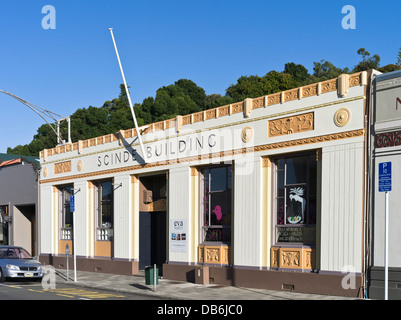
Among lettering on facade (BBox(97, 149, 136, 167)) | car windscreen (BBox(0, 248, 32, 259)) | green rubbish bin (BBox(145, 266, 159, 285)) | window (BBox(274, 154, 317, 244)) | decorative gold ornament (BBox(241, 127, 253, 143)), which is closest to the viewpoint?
window (BBox(274, 154, 317, 244))

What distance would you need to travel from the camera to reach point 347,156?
15.4m

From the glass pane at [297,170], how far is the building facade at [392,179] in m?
2.68

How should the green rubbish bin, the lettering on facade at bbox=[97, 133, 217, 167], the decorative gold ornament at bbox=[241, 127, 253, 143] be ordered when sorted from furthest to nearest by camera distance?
1. the lettering on facade at bbox=[97, 133, 217, 167]
2. the decorative gold ornament at bbox=[241, 127, 253, 143]
3. the green rubbish bin

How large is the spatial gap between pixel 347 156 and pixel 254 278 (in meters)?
5.44

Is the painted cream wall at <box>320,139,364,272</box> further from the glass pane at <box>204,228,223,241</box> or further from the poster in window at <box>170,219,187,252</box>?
the poster in window at <box>170,219,187,252</box>

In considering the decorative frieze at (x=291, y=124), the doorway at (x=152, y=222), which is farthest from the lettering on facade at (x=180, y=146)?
the decorative frieze at (x=291, y=124)

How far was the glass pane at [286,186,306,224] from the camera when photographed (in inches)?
664

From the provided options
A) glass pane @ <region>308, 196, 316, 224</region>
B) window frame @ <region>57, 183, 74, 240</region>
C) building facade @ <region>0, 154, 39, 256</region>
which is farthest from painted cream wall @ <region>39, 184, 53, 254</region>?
glass pane @ <region>308, 196, 316, 224</region>

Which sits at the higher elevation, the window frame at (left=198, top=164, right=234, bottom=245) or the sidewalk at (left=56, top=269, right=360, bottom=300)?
the window frame at (left=198, top=164, right=234, bottom=245)

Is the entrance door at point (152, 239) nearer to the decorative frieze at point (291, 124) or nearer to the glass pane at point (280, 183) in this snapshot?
the glass pane at point (280, 183)

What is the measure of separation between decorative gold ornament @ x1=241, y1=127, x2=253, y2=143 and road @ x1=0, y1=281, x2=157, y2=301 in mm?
6427

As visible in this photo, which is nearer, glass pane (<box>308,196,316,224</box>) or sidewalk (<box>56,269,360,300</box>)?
sidewalk (<box>56,269,360,300</box>)

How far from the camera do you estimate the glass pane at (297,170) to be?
16.9m
